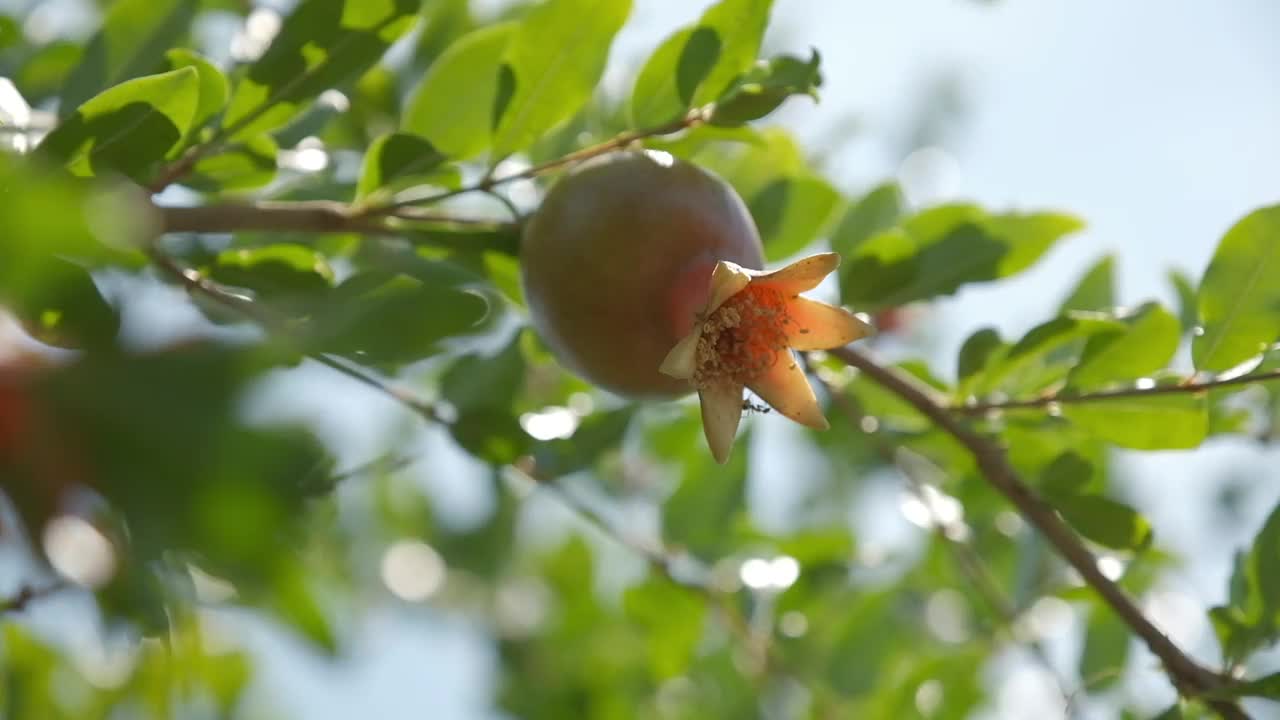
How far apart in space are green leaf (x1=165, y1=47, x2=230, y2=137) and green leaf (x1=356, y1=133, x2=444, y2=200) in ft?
0.62

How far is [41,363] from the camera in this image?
24.6 inches

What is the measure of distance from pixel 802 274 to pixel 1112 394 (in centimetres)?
49

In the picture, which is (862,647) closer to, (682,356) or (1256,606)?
(1256,606)

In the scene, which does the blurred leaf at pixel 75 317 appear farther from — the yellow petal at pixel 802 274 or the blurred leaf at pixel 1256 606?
the blurred leaf at pixel 1256 606

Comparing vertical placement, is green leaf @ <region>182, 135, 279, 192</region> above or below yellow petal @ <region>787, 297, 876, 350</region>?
above

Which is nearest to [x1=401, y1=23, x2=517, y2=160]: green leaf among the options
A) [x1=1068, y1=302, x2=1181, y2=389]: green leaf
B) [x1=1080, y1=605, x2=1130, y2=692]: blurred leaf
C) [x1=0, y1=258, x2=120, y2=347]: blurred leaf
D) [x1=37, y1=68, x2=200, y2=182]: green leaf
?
[x1=37, y1=68, x2=200, y2=182]: green leaf

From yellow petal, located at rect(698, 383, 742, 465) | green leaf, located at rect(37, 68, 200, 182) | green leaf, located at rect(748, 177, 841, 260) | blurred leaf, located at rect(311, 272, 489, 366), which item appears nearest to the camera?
blurred leaf, located at rect(311, 272, 489, 366)

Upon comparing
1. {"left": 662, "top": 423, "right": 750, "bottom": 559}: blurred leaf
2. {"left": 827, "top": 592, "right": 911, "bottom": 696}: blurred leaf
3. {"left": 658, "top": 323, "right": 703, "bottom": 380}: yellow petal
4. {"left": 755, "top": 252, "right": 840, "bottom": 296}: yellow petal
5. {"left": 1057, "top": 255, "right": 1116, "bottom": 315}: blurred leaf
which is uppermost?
{"left": 755, "top": 252, "right": 840, "bottom": 296}: yellow petal

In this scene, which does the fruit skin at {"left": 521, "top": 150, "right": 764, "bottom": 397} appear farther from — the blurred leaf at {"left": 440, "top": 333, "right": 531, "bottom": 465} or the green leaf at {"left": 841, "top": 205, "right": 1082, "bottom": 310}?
the green leaf at {"left": 841, "top": 205, "right": 1082, "bottom": 310}

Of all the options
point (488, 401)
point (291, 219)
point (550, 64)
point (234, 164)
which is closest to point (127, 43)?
point (234, 164)

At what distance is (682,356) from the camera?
1.34 meters

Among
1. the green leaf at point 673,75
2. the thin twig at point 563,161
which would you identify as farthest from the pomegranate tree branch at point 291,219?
the green leaf at point 673,75

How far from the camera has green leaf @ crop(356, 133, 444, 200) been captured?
1.48 meters

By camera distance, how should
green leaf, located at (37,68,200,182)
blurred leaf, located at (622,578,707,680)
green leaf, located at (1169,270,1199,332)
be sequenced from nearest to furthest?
green leaf, located at (37,68,200,182), green leaf, located at (1169,270,1199,332), blurred leaf, located at (622,578,707,680)
